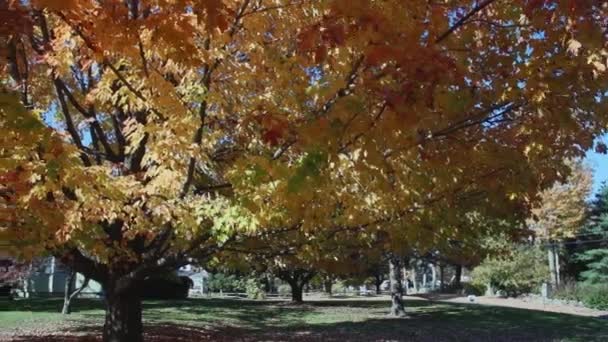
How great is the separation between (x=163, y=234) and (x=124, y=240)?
112 centimetres

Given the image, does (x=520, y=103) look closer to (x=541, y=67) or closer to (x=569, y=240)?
(x=541, y=67)

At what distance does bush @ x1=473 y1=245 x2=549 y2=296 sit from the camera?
3816cm

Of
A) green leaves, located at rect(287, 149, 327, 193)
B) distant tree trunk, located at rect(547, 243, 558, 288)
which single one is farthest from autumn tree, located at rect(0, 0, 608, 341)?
distant tree trunk, located at rect(547, 243, 558, 288)

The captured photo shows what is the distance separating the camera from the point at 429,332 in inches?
612

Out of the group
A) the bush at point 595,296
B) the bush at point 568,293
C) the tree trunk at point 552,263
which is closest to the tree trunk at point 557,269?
the tree trunk at point 552,263

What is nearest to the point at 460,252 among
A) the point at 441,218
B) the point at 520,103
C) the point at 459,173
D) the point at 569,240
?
the point at 441,218

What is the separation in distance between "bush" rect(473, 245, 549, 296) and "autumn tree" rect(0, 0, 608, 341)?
31.1m

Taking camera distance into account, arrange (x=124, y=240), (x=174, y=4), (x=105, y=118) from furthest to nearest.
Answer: (x=105, y=118) < (x=124, y=240) < (x=174, y=4)

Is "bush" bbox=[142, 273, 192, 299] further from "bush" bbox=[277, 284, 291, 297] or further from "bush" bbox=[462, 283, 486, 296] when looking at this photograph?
"bush" bbox=[462, 283, 486, 296]

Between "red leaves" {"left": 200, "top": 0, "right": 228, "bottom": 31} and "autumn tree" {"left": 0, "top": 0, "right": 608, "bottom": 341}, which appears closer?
"red leaves" {"left": 200, "top": 0, "right": 228, "bottom": 31}

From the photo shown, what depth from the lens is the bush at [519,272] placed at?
38156 mm

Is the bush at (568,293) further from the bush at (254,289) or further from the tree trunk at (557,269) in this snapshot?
the bush at (254,289)

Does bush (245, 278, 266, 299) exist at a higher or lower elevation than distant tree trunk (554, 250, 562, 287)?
lower

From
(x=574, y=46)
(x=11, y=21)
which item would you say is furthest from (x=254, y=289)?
(x=11, y=21)
